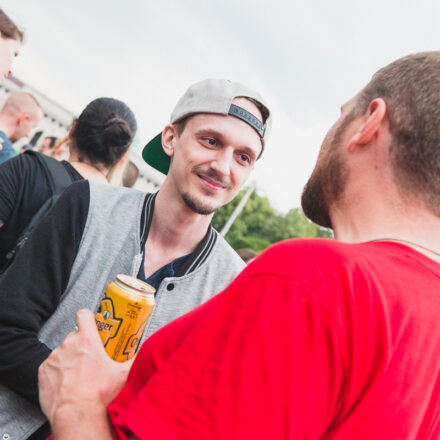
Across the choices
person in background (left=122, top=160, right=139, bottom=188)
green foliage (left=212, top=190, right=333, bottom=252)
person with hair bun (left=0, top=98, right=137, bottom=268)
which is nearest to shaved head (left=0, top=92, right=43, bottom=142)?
person in background (left=122, top=160, right=139, bottom=188)

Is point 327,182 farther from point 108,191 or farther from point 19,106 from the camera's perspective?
point 19,106

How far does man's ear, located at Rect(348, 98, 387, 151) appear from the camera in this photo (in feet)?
3.55

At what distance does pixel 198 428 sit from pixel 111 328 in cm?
56

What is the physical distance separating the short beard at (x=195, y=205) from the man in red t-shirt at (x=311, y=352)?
3.44ft

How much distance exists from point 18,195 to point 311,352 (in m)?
1.97

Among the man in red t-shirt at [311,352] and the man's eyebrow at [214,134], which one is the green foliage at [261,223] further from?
the man in red t-shirt at [311,352]

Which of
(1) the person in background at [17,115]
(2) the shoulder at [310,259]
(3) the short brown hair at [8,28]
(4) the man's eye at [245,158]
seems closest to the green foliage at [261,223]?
(1) the person in background at [17,115]

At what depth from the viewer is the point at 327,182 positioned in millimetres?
1215

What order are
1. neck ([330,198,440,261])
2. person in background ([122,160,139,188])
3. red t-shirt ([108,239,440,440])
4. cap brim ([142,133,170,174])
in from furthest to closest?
person in background ([122,160,139,188])
cap brim ([142,133,170,174])
neck ([330,198,440,261])
red t-shirt ([108,239,440,440])

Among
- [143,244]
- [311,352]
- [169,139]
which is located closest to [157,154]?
[169,139]

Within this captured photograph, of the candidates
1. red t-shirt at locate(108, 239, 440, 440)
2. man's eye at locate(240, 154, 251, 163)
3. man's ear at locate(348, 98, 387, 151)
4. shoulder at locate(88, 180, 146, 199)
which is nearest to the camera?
red t-shirt at locate(108, 239, 440, 440)

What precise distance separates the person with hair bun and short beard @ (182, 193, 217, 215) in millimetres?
821

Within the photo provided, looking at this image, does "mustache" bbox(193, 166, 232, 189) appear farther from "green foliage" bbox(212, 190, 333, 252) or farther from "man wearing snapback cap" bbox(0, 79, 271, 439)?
"green foliage" bbox(212, 190, 333, 252)

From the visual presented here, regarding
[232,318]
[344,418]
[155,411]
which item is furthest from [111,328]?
[344,418]
